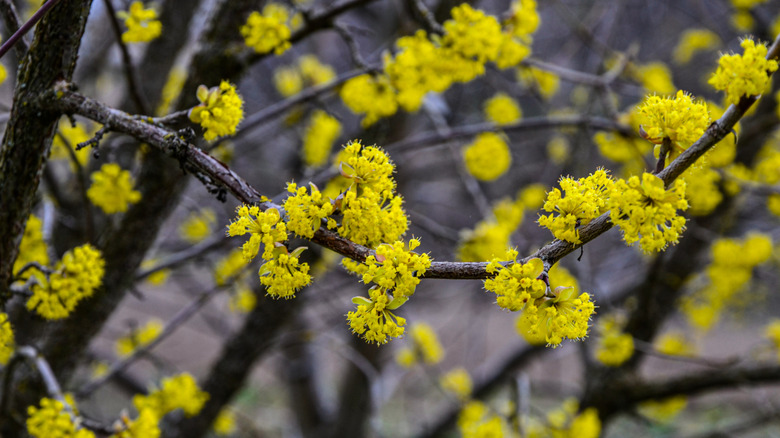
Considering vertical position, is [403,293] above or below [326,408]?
below

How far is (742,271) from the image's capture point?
326 cm

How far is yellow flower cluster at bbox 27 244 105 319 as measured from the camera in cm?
156

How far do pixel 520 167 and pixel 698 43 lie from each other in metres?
1.77

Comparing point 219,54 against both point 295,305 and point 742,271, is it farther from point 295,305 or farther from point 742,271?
point 742,271

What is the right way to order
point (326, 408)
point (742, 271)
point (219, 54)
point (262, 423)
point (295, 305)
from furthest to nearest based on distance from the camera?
point (262, 423), point (326, 408), point (295, 305), point (742, 271), point (219, 54)

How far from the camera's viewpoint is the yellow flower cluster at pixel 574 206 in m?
1.13

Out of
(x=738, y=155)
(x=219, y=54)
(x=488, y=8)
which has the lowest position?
(x=219, y=54)

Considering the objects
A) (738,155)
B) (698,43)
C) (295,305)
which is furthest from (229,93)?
(698,43)

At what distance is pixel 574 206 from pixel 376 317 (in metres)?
0.43

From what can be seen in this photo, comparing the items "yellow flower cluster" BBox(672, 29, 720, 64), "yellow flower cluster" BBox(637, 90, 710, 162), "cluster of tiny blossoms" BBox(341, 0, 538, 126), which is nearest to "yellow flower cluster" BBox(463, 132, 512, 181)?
"cluster of tiny blossoms" BBox(341, 0, 538, 126)

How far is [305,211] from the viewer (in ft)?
3.84

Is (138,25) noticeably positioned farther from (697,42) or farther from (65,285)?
(697,42)

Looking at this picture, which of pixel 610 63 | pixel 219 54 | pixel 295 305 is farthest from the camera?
pixel 610 63

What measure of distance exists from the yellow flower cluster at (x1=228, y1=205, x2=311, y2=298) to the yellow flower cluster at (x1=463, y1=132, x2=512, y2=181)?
184 centimetres
